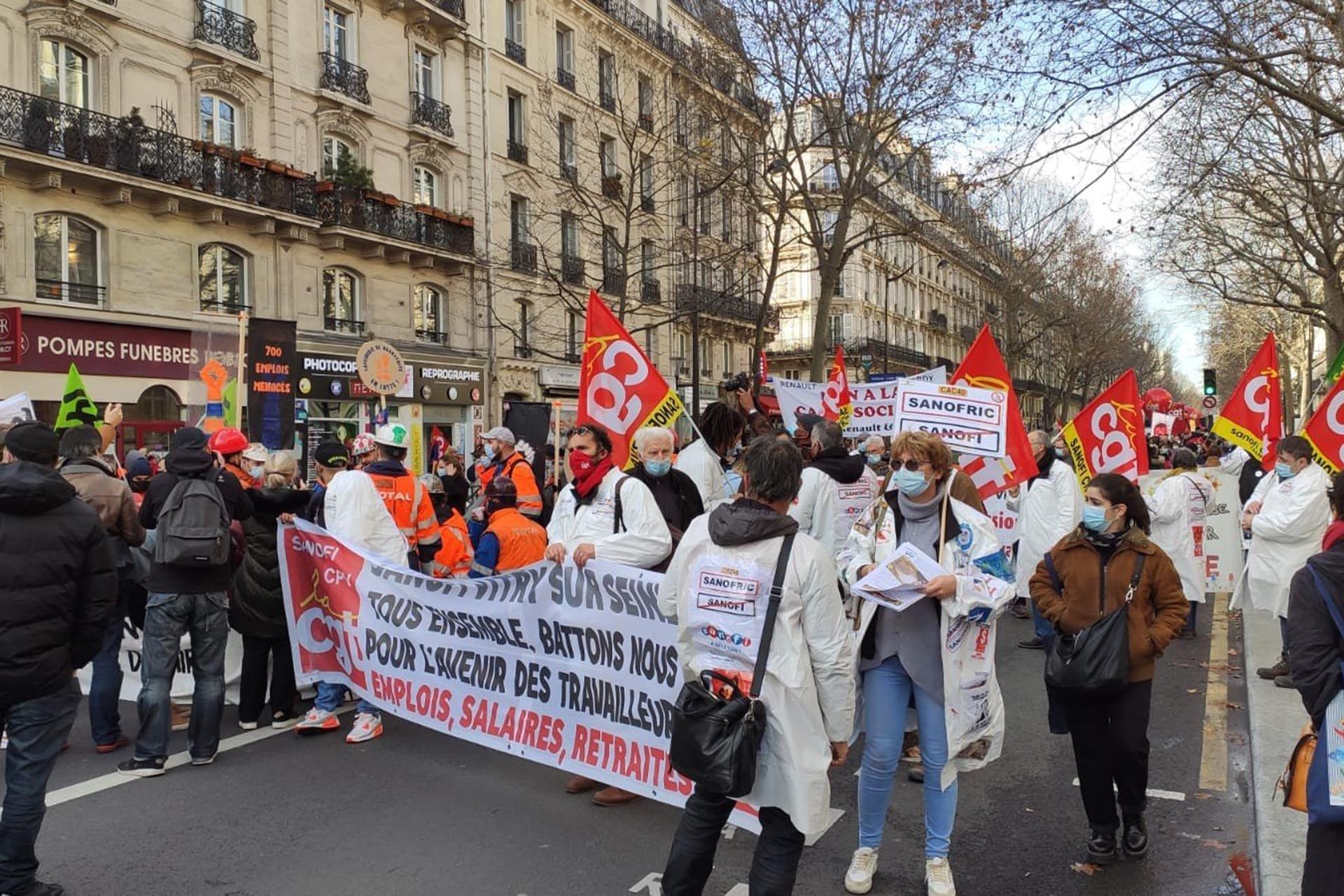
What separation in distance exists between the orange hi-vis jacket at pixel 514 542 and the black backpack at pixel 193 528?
64.0 inches

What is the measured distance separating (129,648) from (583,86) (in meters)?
28.8

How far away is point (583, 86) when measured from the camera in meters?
31.7

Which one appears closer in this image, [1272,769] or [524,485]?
[1272,769]

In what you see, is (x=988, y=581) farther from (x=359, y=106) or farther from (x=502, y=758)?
(x=359, y=106)

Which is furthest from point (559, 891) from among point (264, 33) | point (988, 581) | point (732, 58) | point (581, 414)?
point (264, 33)

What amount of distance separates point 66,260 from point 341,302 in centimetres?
695

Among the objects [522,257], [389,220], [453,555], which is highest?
[389,220]

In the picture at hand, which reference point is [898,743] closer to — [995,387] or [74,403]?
[995,387]

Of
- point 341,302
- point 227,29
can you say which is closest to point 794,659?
point 227,29

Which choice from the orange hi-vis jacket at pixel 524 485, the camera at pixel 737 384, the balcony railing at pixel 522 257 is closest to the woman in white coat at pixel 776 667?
the orange hi-vis jacket at pixel 524 485

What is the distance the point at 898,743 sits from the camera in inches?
147

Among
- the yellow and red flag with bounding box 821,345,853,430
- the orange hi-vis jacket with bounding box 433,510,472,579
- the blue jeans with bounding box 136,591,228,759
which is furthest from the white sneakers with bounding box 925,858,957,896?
the yellow and red flag with bounding box 821,345,853,430

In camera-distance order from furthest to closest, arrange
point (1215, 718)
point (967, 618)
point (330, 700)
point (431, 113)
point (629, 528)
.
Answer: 1. point (431, 113)
2. point (1215, 718)
3. point (330, 700)
4. point (629, 528)
5. point (967, 618)

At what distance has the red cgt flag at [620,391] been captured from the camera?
6.14 meters
